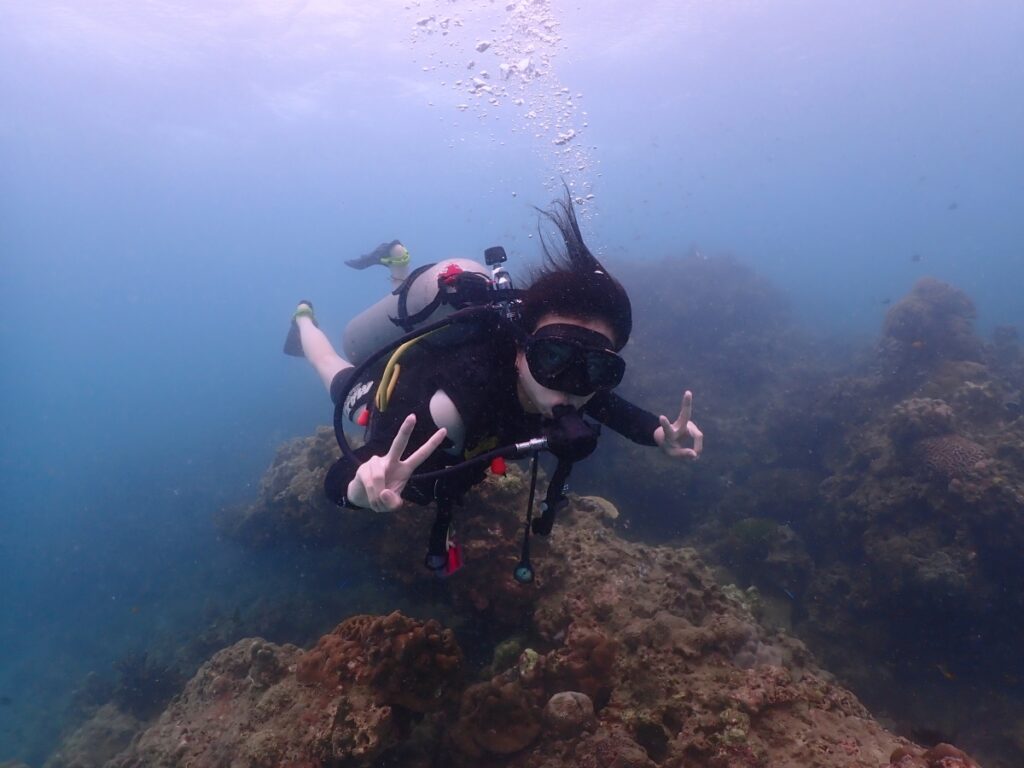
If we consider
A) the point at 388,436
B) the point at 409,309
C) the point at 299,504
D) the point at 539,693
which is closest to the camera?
the point at 388,436

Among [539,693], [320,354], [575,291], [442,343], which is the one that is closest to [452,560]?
[539,693]

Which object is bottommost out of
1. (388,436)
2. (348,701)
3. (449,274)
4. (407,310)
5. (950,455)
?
(950,455)

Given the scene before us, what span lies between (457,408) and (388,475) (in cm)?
71

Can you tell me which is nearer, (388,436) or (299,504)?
(388,436)

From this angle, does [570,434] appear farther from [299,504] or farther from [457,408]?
[299,504]

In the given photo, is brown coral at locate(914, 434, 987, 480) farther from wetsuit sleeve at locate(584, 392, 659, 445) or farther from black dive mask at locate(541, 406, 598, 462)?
black dive mask at locate(541, 406, 598, 462)

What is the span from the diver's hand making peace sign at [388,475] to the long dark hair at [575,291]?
48.7 inches

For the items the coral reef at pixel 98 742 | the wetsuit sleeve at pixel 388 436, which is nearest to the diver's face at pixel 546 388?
the wetsuit sleeve at pixel 388 436

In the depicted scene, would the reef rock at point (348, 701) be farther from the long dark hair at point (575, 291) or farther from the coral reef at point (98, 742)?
the coral reef at point (98, 742)

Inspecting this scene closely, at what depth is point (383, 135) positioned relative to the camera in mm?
48688

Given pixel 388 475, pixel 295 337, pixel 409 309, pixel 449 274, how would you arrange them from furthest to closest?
pixel 295 337, pixel 409 309, pixel 449 274, pixel 388 475

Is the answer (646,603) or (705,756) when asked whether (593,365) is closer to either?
(705,756)

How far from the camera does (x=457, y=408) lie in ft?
10.1

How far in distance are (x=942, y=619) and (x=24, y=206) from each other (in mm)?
92103
